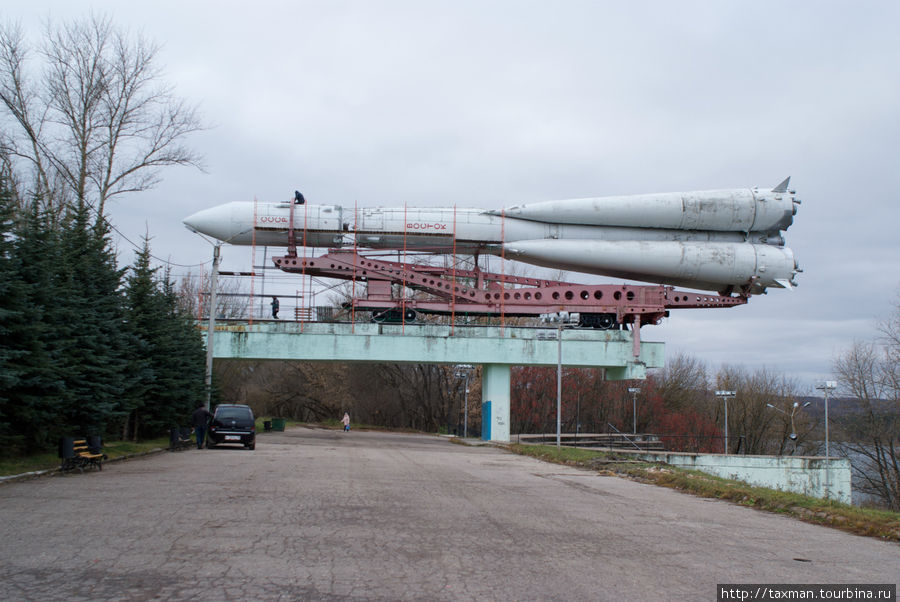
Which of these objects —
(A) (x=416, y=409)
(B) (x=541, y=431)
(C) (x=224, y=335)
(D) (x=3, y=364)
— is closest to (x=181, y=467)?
(D) (x=3, y=364)

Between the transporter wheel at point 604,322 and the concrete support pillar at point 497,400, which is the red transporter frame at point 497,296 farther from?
the concrete support pillar at point 497,400

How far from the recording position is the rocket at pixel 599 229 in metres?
32.2

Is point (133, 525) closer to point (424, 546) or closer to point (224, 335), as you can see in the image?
point (424, 546)

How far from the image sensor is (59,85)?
1153 inches

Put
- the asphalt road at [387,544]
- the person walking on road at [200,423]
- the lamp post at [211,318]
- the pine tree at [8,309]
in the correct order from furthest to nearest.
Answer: the lamp post at [211,318] → the person walking on road at [200,423] → the pine tree at [8,309] → the asphalt road at [387,544]

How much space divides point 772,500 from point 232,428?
1715 centimetres

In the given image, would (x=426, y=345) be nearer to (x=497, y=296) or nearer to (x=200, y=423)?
(x=497, y=296)

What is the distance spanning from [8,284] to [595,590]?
454 inches

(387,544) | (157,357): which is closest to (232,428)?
(157,357)

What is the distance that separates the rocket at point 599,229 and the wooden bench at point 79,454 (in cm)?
1969

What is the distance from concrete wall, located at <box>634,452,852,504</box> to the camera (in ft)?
88.9

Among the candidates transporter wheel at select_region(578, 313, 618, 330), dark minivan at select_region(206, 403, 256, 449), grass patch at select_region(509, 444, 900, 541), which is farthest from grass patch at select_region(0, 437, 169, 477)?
transporter wheel at select_region(578, 313, 618, 330)

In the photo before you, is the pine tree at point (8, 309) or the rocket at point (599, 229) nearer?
the pine tree at point (8, 309)

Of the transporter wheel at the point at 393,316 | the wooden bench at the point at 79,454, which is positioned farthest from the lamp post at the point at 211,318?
the wooden bench at the point at 79,454
